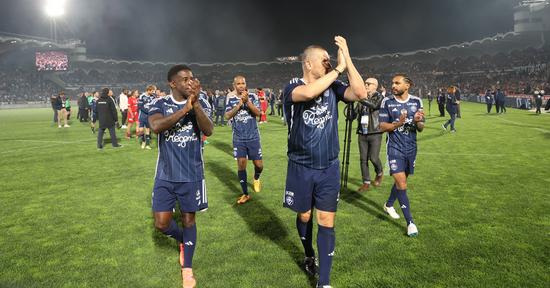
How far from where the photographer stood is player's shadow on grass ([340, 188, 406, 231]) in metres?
6.63

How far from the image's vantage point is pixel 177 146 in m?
4.29

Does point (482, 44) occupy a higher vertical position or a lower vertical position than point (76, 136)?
higher

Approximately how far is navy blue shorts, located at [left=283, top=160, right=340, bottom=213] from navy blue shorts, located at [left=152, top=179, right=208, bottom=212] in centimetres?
109

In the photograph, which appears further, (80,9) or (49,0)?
(80,9)

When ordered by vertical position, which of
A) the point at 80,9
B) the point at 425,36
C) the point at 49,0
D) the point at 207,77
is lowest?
the point at 207,77

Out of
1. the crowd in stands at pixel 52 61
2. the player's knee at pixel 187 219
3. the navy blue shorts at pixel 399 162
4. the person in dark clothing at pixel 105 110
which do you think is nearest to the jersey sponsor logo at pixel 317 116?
the player's knee at pixel 187 219

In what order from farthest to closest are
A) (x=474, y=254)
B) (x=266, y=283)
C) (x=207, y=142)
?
1. (x=207, y=142)
2. (x=474, y=254)
3. (x=266, y=283)

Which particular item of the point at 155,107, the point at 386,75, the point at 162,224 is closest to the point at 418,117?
the point at 155,107

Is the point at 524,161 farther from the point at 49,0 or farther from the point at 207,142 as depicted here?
the point at 49,0

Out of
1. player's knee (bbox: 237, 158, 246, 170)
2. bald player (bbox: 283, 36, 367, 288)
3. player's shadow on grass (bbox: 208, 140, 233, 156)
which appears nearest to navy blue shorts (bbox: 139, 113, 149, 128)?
player's shadow on grass (bbox: 208, 140, 233, 156)

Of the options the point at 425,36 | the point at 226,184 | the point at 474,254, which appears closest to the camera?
the point at 474,254

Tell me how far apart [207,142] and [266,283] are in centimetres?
1299

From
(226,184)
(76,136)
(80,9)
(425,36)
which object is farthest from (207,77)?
(226,184)

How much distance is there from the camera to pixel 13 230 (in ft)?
21.0
